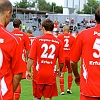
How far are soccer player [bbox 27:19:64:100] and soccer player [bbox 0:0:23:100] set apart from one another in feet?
10.3

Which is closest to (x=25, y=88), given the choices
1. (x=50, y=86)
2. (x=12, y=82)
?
(x=50, y=86)

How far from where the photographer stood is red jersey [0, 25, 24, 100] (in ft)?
13.4

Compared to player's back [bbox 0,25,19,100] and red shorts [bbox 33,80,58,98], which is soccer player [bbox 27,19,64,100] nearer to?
red shorts [bbox 33,80,58,98]

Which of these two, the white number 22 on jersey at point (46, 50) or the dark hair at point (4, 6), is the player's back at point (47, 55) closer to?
the white number 22 on jersey at point (46, 50)

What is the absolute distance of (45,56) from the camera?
741 cm

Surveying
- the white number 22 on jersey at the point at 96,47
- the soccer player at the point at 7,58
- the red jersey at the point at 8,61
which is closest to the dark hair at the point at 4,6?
the soccer player at the point at 7,58

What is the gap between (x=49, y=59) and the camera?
746 centimetres

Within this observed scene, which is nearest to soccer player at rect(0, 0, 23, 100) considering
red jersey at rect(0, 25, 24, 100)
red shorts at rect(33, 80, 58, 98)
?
red jersey at rect(0, 25, 24, 100)

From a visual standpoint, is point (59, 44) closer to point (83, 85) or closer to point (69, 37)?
point (83, 85)

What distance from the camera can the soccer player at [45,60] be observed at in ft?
24.2

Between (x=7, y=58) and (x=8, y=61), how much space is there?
1.8 inches

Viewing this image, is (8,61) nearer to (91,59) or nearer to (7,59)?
(7,59)

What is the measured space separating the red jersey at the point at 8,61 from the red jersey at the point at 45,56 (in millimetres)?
3166

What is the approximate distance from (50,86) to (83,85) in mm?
2589
